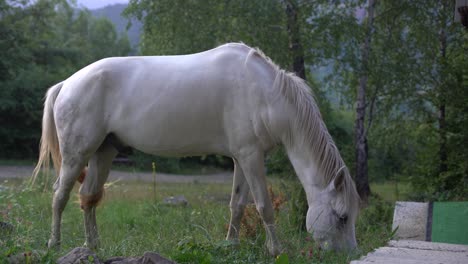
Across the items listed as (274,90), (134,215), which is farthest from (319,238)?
(134,215)

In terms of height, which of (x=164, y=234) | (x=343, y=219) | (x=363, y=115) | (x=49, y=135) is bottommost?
(x=164, y=234)

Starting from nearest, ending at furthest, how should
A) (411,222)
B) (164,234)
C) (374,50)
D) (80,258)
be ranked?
(80,258), (164,234), (411,222), (374,50)

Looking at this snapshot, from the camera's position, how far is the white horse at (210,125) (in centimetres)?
504

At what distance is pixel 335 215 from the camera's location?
496cm

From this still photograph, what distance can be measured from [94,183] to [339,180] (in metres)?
2.45

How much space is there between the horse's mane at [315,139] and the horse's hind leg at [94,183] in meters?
1.92

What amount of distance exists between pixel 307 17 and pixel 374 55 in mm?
1490

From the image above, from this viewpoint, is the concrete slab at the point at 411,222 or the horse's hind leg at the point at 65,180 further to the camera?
the concrete slab at the point at 411,222

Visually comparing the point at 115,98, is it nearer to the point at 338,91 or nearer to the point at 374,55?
the point at 374,55

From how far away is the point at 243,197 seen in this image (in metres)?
5.54

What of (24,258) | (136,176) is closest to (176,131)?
(24,258)

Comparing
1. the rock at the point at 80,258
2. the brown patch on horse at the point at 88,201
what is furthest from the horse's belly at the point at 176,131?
the rock at the point at 80,258

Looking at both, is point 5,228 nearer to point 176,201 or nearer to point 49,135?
point 49,135

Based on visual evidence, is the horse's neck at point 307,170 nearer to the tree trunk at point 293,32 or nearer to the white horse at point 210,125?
the white horse at point 210,125
